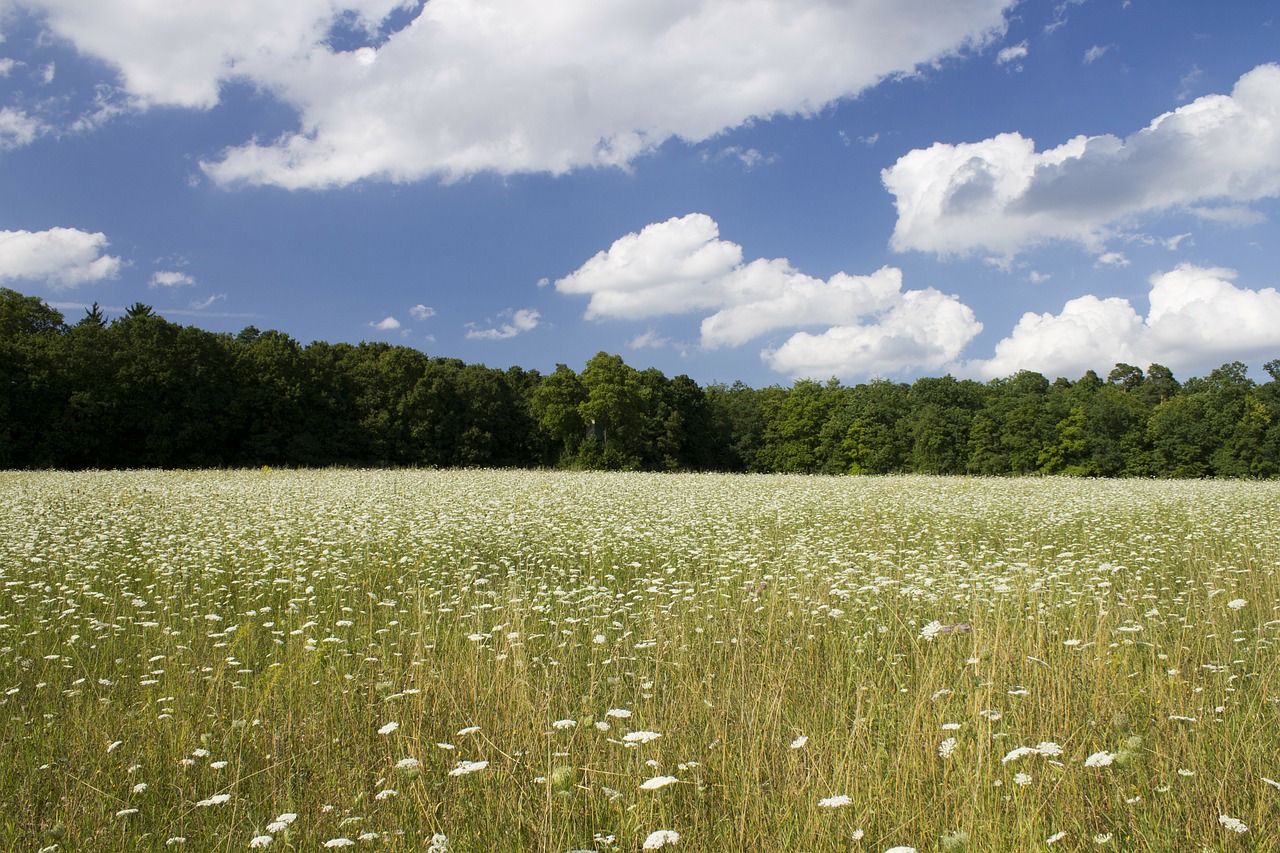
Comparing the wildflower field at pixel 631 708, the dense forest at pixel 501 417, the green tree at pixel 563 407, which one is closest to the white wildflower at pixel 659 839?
the wildflower field at pixel 631 708

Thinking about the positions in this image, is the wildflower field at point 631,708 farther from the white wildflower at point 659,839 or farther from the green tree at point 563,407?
the green tree at point 563,407

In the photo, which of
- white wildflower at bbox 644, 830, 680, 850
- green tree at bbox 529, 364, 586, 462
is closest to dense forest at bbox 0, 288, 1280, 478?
green tree at bbox 529, 364, 586, 462

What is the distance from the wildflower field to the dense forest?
A: 140ft

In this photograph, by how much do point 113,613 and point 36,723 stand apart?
2.38 meters

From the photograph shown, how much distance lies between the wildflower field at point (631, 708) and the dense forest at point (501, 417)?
4272 centimetres

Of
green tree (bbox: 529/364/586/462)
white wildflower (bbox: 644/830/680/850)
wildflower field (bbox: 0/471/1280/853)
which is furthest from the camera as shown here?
green tree (bbox: 529/364/586/462)

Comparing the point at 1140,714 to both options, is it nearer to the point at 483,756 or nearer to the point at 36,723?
the point at 483,756

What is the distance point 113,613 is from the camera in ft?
21.0

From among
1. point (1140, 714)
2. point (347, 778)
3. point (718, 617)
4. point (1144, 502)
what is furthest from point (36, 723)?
point (1144, 502)

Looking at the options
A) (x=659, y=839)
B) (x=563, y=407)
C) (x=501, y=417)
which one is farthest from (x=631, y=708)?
(x=501, y=417)

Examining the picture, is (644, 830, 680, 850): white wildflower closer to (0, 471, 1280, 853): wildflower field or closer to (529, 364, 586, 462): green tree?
(0, 471, 1280, 853): wildflower field

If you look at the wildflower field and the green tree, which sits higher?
the green tree

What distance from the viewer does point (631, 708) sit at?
4285mm

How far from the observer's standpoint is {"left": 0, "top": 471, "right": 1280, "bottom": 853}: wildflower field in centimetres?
307
